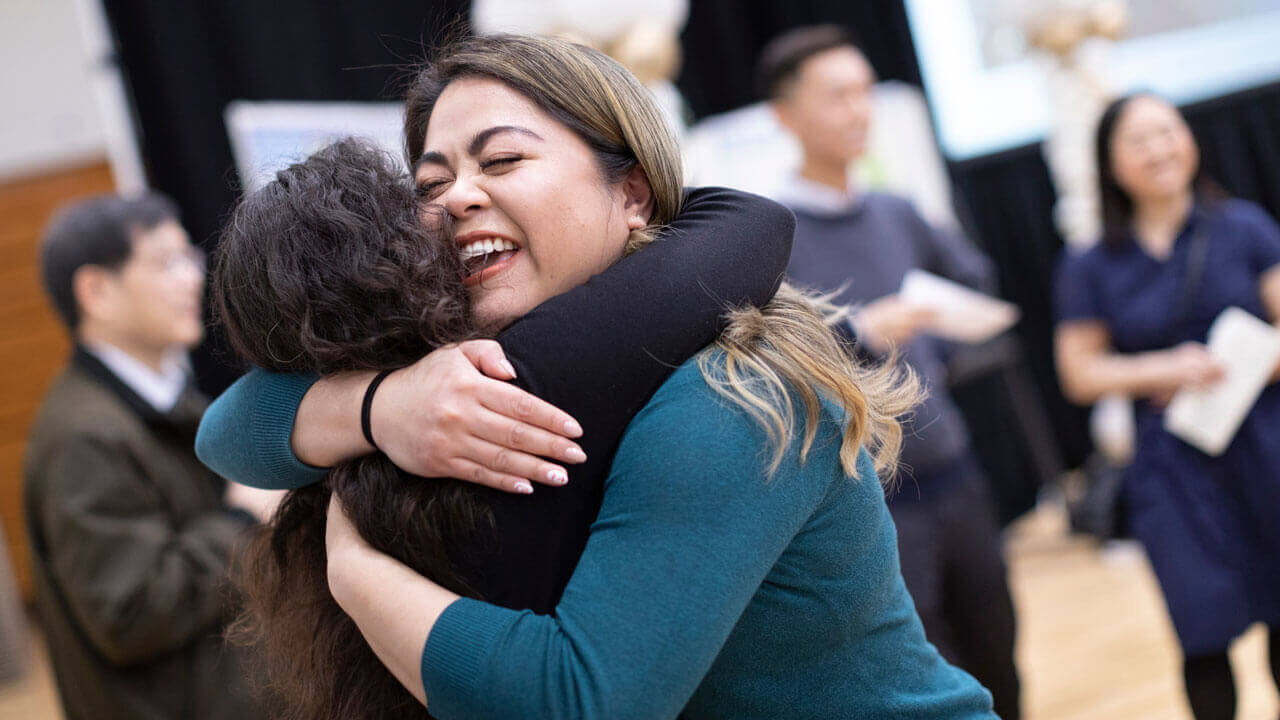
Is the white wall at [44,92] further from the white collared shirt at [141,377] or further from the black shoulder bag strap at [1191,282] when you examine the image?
the black shoulder bag strap at [1191,282]

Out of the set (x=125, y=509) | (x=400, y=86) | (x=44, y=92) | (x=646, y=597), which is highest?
(x=44, y=92)

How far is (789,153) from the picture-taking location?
4.63 meters

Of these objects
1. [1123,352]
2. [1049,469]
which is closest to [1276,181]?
[1049,469]

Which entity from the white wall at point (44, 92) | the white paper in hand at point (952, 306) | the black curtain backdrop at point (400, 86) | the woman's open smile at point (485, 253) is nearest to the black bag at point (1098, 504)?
the black curtain backdrop at point (400, 86)

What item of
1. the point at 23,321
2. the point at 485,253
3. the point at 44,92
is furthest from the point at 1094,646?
the point at 44,92

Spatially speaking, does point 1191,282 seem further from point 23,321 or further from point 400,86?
point 23,321

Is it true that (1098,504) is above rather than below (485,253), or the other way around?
below

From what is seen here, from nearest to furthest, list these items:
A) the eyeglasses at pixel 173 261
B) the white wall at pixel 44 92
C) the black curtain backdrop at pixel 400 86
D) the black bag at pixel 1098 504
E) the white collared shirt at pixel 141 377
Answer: the white collared shirt at pixel 141 377 < the eyeglasses at pixel 173 261 < the black curtain backdrop at pixel 400 86 < the black bag at pixel 1098 504 < the white wall at pixel 44 92

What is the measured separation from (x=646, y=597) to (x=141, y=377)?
1.85 metres

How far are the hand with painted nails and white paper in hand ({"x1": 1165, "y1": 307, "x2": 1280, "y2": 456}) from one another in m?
1.95

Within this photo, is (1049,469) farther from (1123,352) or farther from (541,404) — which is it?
(541,404)

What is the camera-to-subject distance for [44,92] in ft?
21.7

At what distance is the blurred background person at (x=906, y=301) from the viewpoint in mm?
2389

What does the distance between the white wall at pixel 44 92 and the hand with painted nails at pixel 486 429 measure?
661 centimetres
